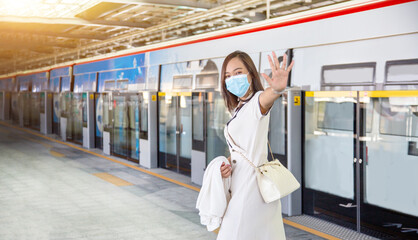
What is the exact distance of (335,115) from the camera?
21.7 feet

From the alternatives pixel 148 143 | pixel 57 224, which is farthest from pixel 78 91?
pixel 57 224

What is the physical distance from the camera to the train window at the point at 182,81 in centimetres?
1012

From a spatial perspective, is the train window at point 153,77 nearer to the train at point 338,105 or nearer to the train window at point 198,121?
the train at point 338,105

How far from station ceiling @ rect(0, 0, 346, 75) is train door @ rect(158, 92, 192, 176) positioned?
1.68m

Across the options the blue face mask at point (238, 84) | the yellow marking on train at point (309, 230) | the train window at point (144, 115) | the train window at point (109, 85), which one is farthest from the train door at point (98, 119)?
the blue face mask at point (238, 84)

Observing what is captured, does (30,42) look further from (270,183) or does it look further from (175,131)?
(270,183)

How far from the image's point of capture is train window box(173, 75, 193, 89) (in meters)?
10.1

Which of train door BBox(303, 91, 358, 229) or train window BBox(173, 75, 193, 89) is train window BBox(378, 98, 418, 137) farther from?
train window BBox(173, 75, 193, 89)

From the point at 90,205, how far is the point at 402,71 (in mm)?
5104

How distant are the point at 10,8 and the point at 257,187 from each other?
37.5 ft

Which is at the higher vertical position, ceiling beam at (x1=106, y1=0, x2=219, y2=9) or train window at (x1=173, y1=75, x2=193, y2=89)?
ceiling beam at (x1=106, y1=0, x2=219, y2=9)

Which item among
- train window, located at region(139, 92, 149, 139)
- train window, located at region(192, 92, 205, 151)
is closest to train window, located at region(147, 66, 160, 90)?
train window, located at region(139, 92, 149, 139)

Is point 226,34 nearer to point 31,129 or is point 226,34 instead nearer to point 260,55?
point 260,55

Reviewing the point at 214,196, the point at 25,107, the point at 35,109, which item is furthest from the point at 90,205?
the point at 25,107
